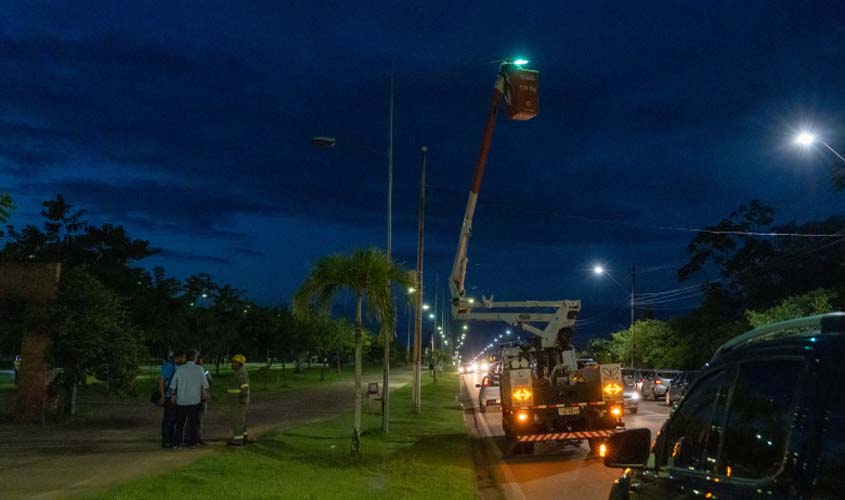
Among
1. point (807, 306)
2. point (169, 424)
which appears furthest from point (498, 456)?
point (807, 306)

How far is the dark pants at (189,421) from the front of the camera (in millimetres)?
15102

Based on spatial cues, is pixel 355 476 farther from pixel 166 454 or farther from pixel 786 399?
pixel 786 399

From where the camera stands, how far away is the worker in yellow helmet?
1532cm

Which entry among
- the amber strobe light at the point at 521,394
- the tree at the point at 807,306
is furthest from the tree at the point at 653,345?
the amber strobe light at the point at 521,394

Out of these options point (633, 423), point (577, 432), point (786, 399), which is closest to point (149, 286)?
point (633, 423)

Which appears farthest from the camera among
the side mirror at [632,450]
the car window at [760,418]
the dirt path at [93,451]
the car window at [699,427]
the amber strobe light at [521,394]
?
the amber strobe light at [521,394]

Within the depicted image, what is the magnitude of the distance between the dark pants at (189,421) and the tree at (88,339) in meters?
4.01

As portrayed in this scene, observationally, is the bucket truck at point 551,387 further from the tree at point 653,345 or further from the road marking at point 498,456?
the tree at point 653,345

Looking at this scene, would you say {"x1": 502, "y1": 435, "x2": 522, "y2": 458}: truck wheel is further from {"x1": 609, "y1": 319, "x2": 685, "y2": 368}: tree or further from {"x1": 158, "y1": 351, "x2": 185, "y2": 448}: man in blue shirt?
{"x1": 609, "y1": 319, "x2": 685, "y2": 368}: tree

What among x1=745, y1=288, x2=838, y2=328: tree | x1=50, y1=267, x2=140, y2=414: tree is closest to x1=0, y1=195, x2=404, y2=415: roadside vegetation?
x1=50, y1=267, x2=140, y2=414: tree

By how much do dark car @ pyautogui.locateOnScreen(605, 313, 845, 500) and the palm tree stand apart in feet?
34.3

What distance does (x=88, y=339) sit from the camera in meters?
18.3

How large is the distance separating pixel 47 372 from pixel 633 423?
1596 cm

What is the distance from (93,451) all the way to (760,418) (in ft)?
44.1
